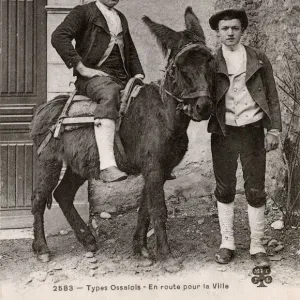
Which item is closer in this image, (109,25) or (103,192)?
(109,25)

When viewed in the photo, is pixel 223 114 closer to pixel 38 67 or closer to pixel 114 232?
pixel 114 232

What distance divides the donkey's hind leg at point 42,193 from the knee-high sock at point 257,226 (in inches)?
58.8

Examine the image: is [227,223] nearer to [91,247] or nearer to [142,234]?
[142,234]

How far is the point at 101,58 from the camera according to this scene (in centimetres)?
346

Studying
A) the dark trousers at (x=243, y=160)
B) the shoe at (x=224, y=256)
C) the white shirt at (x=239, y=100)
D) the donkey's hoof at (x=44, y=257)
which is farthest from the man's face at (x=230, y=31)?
the donkey's hoof at (x=44, y=257)

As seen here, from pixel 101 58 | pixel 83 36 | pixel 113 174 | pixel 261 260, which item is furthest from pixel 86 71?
pixel 261 260

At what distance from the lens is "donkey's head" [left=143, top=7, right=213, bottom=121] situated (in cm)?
295

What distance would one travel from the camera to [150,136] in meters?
3.24

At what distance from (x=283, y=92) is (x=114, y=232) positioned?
192 centimetres

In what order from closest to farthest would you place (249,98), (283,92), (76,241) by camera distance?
(249,98) → (76,241) → (283,92)

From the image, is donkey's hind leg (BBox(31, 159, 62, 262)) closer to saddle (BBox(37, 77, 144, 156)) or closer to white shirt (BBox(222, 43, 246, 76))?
saddle (BBox(37, 77, 144, 156))

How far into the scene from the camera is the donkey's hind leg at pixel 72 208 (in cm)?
368

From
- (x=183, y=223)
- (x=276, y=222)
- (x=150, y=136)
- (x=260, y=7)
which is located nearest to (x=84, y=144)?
(x=150, y=136)

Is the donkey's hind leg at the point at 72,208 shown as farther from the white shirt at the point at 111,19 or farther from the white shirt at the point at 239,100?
the white shirt at the point at 239,100
